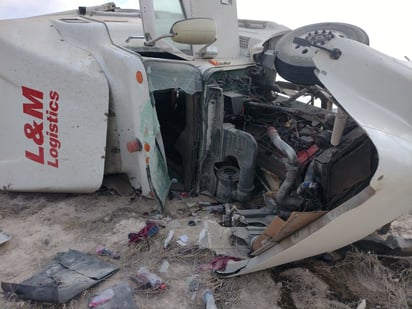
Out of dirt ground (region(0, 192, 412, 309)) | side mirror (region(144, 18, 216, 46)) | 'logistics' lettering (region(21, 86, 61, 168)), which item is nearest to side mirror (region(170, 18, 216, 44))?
side mirror (region(144, 18, 216, 46))

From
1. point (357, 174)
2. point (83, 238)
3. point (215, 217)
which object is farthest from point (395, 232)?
point (83, 238)

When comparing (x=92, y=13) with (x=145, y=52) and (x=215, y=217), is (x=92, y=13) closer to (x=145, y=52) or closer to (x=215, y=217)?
(x=145, y=52)

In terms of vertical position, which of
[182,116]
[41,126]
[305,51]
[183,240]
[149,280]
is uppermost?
[305,51]

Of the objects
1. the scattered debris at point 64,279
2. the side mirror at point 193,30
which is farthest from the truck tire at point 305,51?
the scattered debris at point 64,279

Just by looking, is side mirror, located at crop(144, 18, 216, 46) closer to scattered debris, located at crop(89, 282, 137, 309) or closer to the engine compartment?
the engine compartment

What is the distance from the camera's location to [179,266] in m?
2.47

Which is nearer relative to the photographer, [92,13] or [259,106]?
[259,106]

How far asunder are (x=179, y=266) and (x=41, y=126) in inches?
70.2

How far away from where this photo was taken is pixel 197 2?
366 centimetres

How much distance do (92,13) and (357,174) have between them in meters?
3.44

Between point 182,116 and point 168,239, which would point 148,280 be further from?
point 182,116

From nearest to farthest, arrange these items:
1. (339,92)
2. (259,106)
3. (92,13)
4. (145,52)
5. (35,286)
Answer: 1. (339,92)
2. (35,286)
3. (145,52)
4. (259,106)
5. (92,13)

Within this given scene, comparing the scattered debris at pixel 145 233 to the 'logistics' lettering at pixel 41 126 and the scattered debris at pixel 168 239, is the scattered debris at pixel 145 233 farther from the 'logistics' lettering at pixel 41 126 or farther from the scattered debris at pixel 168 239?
the 'logistics' lettering at pixel 41 126

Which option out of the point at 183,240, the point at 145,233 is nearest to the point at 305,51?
the point at 183,240
